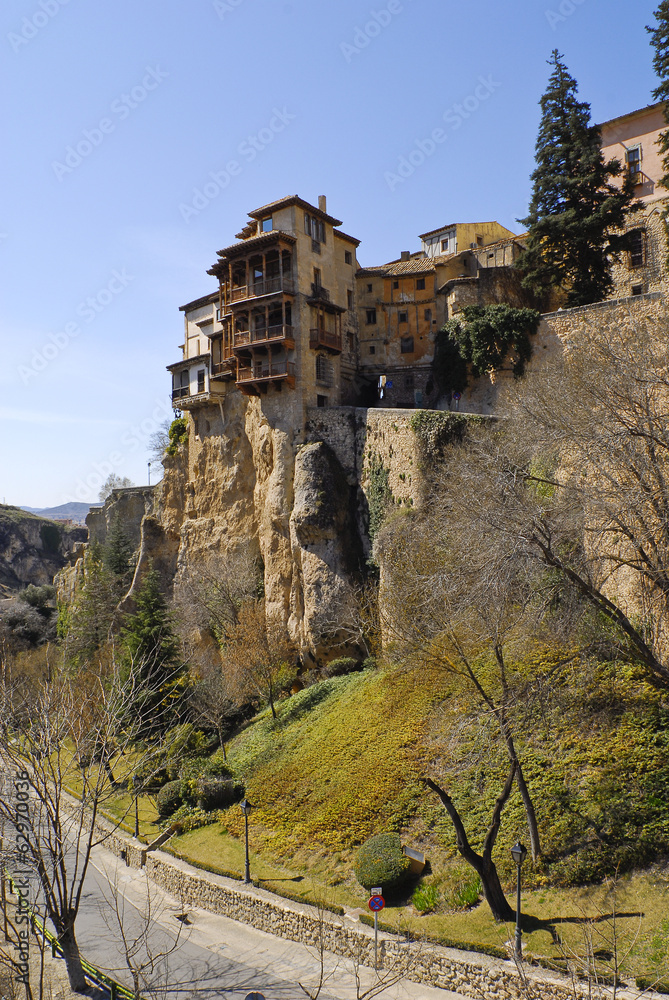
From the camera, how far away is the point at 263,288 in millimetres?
36875

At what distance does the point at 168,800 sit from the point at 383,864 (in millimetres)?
10242

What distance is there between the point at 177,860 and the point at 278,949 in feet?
17.6

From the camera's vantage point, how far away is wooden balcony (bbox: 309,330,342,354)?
36.6m

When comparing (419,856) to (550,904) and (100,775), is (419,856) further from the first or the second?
(100,775)

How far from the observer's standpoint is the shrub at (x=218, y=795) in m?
23.5

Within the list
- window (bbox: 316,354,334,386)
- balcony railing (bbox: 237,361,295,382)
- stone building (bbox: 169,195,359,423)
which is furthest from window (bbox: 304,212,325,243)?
balcony railing (bbox: 237,361,295,382)

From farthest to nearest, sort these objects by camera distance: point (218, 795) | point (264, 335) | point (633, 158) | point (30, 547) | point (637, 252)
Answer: point (30, 547)
point (633, 158)
point (637, 252)
point (264, 335)
point (218, 795)

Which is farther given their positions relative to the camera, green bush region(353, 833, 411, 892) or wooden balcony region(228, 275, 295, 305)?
wooden balcony region(228, 275, 295, 305)

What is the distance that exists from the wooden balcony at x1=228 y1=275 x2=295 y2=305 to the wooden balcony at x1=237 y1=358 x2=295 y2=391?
3.47 m

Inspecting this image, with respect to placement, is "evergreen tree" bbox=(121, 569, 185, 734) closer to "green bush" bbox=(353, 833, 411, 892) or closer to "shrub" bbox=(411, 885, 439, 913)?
"green bush" bbox=(353, 833, 411, 892)

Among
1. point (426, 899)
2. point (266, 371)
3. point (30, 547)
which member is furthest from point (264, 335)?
point (30, 547)

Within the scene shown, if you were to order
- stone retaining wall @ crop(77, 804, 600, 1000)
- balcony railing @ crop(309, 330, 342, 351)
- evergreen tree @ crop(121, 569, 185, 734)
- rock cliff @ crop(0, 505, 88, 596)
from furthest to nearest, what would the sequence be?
rock cliff @ crop(0, 505, 88, 596)
balcony railing @ crop(309, 330, 342, 351)
evergreen tree @ crop(121, 569, 185, 734)
stone retaining wall @ crop(77, 804, 600, 1000)

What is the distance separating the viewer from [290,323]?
3662 cm

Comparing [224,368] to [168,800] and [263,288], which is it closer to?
[263,288]
